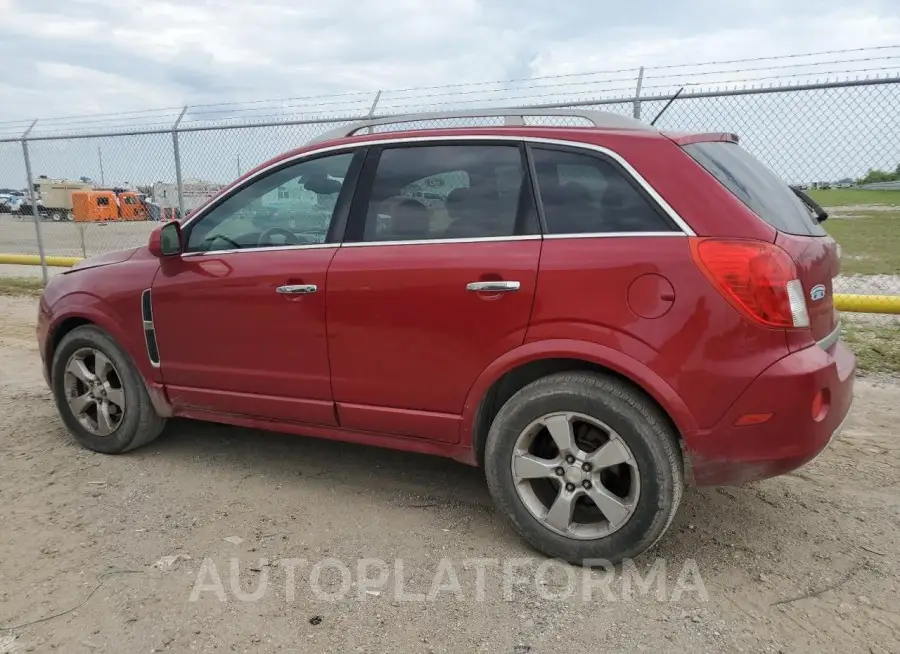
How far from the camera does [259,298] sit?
11.7ft

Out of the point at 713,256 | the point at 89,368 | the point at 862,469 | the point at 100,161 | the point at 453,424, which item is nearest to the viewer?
the point at 713,256

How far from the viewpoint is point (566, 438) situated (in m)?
2.90

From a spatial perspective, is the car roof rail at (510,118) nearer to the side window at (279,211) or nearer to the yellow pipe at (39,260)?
the side window at (279,211)

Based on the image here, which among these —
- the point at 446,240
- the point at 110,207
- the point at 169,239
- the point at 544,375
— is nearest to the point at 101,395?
the point at 169,239

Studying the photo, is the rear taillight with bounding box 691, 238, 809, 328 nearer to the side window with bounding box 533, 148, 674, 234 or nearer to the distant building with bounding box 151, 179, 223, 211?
the side window with bounding box 533, 148, 674, 234

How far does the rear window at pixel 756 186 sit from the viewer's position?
2817 mm

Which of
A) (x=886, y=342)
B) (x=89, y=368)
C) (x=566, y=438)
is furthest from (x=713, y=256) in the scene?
(x=886, y=342)

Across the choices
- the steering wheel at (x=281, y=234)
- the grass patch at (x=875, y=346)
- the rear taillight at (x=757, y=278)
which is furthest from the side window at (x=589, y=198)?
the grass patch at (x=875, y=346)

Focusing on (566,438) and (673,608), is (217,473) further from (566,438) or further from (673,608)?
(673,608)

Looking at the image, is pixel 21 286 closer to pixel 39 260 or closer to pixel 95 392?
pixel 39 260

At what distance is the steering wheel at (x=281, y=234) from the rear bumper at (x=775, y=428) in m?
2.11

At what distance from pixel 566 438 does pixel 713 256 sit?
92cm

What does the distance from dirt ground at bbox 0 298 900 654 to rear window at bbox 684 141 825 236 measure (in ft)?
4.58

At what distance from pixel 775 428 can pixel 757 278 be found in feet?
1.86
